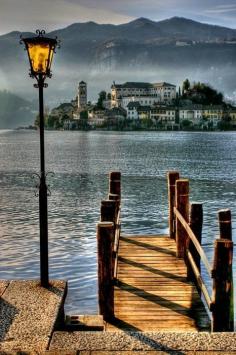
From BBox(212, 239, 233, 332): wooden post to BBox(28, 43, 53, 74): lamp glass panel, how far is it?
4179 millimetres

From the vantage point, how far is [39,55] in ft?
31.9

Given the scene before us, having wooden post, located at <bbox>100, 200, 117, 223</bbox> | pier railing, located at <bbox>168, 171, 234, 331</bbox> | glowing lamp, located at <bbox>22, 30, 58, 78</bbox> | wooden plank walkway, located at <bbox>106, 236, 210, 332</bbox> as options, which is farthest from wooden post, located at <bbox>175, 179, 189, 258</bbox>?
glowing lamp, located at <bbox>22, 30, 58, 78</bbox>

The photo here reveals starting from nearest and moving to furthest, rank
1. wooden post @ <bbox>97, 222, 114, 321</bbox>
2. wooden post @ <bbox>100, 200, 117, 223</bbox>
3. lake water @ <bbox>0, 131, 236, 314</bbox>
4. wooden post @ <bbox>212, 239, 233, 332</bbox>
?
wooden post @ <bbox>212, 239, 233, 332</bbox> → wooden post @ <bbox>97, 222, 114, 321</bbox> → wooden post @ <bbox>100, 200, 117, 223</bbox> → lake water @ <bbox>0, 131, 236, 314</bbox>

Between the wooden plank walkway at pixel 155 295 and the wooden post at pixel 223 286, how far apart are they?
0.68m

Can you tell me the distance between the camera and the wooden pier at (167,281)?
30.1 feet

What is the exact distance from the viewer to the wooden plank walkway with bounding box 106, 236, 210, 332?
991 centimetres

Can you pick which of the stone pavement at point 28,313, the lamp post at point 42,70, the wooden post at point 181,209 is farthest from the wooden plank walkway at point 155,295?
the lamp post at point 42,70

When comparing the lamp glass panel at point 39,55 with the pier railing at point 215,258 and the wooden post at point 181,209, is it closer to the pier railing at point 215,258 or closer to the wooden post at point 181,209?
the pier railing at point 215,258

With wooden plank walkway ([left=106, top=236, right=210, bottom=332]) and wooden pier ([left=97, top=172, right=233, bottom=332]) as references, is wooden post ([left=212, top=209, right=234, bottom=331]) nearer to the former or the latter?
wooden pier ([left=97, top=172, right=233, bottom=332])

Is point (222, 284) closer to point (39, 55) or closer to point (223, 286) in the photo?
point (223, 286)

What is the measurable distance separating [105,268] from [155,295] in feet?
5.95

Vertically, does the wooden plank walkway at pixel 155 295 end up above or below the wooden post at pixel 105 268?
below

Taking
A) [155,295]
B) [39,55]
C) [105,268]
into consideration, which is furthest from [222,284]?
[39,55]

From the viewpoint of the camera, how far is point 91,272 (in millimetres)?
19016
